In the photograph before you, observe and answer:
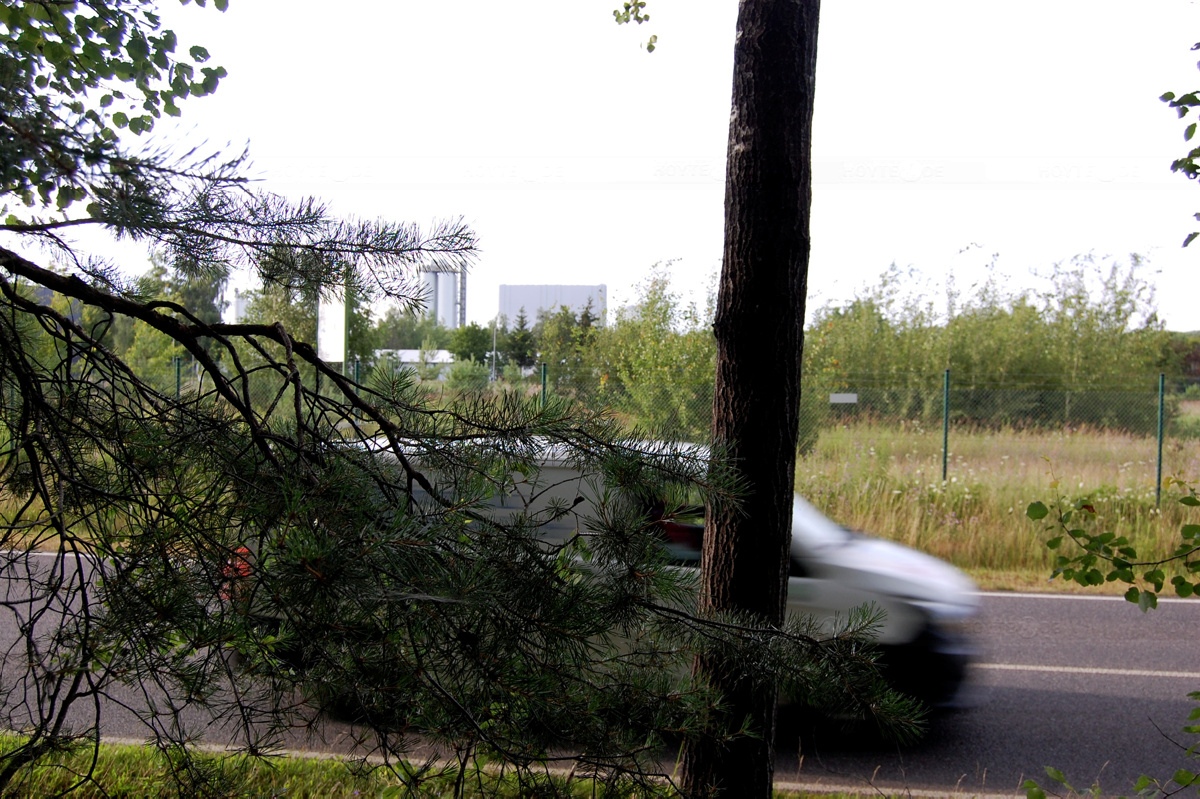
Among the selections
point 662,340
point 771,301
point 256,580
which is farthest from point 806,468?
point 256,580

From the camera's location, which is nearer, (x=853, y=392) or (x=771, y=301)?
(x=771, y=301)

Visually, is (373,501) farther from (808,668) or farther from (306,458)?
(808,668)

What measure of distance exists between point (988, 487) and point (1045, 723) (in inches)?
242

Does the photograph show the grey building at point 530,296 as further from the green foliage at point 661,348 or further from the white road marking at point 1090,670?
the white road marking at point 1090,670

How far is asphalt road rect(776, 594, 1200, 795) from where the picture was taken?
417cm

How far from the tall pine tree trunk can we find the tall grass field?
22.1ft

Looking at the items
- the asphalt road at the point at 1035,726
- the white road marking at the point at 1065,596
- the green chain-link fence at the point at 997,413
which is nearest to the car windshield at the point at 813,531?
the asphalt road at the point at 1035,726

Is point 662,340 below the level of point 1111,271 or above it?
below

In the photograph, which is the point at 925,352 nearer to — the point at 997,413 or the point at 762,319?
the point at 997,413

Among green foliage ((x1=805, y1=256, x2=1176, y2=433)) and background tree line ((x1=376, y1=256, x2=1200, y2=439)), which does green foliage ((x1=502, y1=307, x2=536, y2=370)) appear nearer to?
background tree line ((x1=376, y1=256, x2=1200, y2=439))

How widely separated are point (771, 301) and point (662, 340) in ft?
32.5

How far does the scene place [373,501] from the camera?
1.46 m

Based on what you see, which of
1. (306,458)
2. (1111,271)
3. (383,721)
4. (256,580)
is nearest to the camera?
(256,580)

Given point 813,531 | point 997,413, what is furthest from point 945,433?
point 813,531
